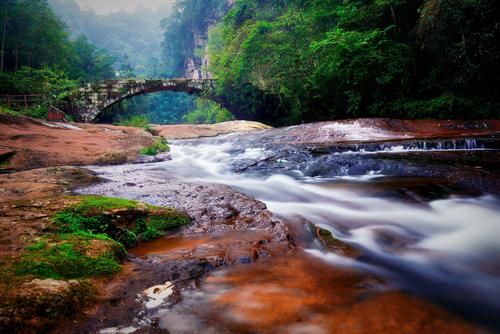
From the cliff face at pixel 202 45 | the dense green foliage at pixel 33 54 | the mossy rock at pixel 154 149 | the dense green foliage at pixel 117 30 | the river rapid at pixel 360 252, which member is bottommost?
the river rapid at pixel 360 252

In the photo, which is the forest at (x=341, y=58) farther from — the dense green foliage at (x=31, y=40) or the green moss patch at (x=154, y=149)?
the green moss patch at (x=154, y=149)

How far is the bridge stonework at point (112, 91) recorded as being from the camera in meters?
22.5

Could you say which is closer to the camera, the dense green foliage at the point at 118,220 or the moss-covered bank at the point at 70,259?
the moss-covered bank at the point at 70,259

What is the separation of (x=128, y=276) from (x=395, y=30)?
15.2m

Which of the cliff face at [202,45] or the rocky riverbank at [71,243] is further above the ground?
the cliff face at [202,45]

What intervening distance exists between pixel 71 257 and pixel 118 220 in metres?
1.06

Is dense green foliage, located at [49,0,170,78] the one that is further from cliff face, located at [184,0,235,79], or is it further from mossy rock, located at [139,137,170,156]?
mossy rock, located at [139,137,170,156]

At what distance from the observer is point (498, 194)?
452 centimetres

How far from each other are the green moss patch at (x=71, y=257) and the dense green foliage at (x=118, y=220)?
0.48 metres

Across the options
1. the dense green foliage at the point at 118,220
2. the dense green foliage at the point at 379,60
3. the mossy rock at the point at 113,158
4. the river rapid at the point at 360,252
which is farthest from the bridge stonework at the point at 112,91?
the dense green foliage at the point at 118,220

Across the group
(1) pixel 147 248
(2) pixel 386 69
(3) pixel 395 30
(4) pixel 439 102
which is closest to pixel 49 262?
(1) pixel 147 248

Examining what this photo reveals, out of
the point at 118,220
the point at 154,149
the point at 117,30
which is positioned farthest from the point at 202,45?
the point at 117,30

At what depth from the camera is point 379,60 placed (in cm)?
1259

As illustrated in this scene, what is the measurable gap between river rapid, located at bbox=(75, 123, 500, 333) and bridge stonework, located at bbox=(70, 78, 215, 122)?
62.4 ft
